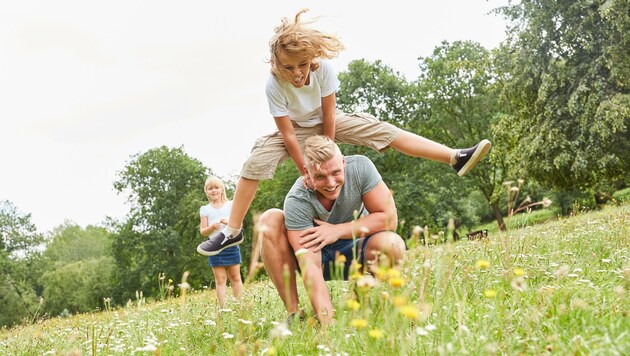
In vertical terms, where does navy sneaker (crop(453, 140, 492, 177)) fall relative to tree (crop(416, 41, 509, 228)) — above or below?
below

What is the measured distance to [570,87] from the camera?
18094 millimetres

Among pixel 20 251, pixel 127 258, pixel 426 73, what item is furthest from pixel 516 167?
pixel 20 251

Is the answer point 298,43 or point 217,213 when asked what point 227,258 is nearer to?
point 217,213

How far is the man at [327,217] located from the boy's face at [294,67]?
3.17ft

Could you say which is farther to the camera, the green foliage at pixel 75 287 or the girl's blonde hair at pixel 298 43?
the green foliage at pixel 75 287

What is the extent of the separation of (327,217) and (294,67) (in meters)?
1.33

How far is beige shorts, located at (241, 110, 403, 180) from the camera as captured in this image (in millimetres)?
5125

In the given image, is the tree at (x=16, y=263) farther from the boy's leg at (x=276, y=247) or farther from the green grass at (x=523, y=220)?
the boy's leg at (x=276, y=247)

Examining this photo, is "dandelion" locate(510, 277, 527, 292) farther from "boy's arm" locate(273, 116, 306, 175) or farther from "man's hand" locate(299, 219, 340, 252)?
"boy's arm" locate(273, 116, 306, 175)

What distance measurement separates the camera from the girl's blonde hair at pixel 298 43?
4555mm

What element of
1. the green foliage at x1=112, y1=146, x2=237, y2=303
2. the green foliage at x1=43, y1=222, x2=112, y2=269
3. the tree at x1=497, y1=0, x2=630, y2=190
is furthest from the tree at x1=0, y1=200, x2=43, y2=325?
the tree at x1=497, y1=0, x2=630, y2=190

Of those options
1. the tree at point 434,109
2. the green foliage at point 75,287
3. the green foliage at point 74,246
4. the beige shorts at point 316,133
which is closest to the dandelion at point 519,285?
the beige shorts at point 316,133

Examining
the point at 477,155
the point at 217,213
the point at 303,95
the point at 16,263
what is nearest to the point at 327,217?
the point at 303,95

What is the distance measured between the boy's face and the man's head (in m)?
1.01
